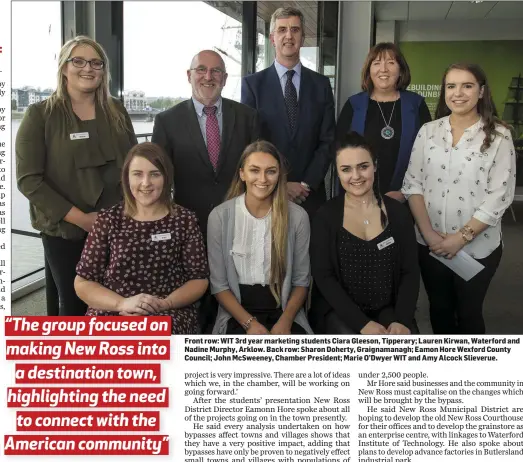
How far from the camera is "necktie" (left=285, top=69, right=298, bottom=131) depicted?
6.89 feet

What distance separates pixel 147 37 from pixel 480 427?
1.52 meters

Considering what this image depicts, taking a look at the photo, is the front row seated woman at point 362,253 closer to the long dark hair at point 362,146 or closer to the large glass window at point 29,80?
the long dark hair at point 362,146

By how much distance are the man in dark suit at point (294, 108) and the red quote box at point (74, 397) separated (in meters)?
1.00

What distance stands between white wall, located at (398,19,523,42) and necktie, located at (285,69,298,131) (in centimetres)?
72

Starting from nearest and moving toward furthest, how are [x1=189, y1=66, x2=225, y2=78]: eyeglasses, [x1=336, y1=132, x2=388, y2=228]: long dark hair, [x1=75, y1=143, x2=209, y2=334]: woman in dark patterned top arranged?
[x1=75, y1=143, x2=209, y2=334]: woman in dark patterned top → [x1=336, y1=132, x2=388, y2=228]: long dark hair → [x1=189, y1=66, x2=225, y2=78]: eyeglasses

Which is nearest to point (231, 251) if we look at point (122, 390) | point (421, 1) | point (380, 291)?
point (380, 291)

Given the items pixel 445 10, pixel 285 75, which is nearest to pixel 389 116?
pixel 285 75

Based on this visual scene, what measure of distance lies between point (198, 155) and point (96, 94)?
15.0 inches

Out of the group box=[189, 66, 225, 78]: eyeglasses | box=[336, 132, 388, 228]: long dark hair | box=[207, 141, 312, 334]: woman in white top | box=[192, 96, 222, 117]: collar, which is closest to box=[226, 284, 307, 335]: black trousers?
box=[207, 141, 312, 334]: woman in white top

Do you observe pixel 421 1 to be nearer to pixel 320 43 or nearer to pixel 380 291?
pixel 320 43

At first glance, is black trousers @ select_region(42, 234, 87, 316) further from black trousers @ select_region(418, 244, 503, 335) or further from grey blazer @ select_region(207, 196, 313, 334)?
black trousers @ select_region(418, 244, 503, 335)

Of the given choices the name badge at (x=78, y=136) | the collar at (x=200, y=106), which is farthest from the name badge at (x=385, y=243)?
the name badge at (x=78, y=136)

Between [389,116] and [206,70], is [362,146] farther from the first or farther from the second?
[206,70]

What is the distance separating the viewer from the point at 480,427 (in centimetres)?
129
